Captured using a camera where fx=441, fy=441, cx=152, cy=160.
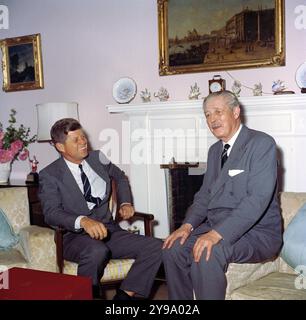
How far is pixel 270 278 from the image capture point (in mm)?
2408

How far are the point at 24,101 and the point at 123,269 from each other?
2932 millimetres

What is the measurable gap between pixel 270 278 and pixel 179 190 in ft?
6.23

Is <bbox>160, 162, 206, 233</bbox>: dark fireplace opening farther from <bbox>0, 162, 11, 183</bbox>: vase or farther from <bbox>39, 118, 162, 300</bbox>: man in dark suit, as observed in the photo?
<bbox>0, 162, 11, 183</bbox>: vase

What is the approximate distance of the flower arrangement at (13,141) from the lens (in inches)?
184

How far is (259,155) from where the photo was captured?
244 centimetres

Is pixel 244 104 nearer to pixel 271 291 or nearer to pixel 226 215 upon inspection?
pixel 226 215

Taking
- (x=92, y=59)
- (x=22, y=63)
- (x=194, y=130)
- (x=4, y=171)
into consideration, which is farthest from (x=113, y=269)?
(x=22, y=63)

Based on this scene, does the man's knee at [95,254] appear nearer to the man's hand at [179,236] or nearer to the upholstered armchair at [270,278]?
the man's hand at [179,236]

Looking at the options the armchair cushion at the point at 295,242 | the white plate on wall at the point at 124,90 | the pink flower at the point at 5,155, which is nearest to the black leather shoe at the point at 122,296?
the armchair cushion at the point at 295,242

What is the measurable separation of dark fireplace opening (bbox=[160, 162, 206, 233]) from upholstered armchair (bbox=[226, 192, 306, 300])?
60.7 inches

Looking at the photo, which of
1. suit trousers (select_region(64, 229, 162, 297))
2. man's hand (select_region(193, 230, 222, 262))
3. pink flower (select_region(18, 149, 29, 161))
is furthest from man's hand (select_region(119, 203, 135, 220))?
pink flower (select_region(18, 149, 29, 161))

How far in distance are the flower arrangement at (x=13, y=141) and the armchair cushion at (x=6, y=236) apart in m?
1.59
